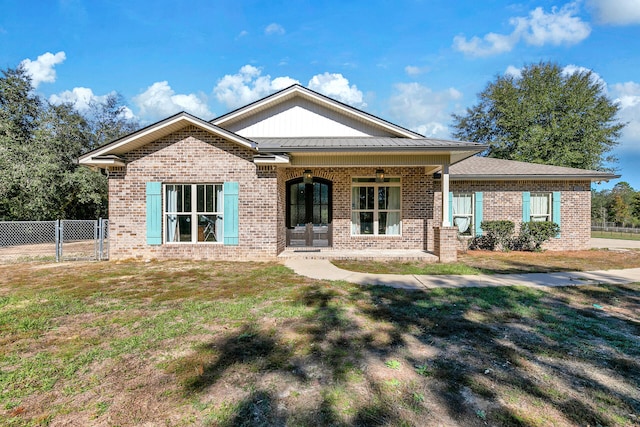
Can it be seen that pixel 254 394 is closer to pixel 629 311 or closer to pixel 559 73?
pixel 629 311

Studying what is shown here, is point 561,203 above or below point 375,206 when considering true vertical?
above

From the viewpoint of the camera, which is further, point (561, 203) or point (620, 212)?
point (620, 212)

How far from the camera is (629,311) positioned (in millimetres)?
4840

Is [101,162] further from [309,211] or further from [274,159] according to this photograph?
[309,211]

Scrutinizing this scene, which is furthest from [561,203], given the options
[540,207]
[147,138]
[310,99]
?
[147,138]

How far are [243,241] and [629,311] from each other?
324 inches

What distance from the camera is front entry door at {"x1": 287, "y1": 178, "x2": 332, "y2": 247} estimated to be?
11.5 m

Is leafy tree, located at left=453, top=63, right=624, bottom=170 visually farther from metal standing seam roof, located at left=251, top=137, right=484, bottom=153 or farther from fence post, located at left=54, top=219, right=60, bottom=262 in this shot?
fence post, located at left=54, top=219, right=60, bottom=262

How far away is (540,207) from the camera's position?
1253 cm

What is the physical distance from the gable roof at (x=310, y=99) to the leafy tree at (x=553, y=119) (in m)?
16.5

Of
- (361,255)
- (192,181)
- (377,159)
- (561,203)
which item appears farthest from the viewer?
(561,203)

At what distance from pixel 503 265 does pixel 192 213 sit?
29.0ft

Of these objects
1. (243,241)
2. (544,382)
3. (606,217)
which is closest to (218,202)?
Result: (243,241)

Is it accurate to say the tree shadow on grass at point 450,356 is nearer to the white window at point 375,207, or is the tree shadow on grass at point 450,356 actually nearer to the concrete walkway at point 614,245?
the white window at point 375,207
